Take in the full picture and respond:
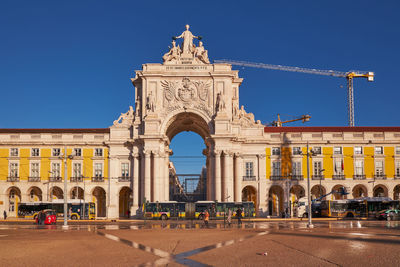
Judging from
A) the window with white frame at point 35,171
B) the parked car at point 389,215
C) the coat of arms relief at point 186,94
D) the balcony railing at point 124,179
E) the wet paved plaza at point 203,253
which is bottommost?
the parked car at point 389,215

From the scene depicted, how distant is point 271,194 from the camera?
262ft

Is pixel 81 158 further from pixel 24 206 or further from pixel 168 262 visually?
pixel 168 262

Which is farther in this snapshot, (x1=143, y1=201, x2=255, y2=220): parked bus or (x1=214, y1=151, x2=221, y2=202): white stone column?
(x1=214, y1=151, x2=221, y2=202): white stone column

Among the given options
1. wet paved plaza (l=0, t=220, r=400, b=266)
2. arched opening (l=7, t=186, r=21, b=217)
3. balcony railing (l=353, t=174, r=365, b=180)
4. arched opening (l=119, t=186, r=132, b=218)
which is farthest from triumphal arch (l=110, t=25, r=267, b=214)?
wet paved plaza (l=0, t=220, r=400, b=266)

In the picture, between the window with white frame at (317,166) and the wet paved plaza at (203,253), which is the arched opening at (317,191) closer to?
the window with white frame at (317,166)

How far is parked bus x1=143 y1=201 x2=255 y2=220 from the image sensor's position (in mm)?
64875

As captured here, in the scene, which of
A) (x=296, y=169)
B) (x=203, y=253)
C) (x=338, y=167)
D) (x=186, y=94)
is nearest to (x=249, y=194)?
(x=296, y=169)

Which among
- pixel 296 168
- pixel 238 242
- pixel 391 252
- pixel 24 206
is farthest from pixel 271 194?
pixel 391 252

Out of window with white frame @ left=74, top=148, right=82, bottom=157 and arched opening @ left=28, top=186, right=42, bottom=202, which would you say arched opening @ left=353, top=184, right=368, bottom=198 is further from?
arched opening @ left=28, top=186, right=42, bottom=202

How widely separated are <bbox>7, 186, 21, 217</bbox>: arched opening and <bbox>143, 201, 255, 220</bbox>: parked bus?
953 inches

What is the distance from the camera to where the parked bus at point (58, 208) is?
67.8 m

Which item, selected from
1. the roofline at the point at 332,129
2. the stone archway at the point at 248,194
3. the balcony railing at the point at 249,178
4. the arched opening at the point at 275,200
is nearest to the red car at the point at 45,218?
the balcony railing at the point at 249,178

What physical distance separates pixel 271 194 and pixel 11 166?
42.9 meters

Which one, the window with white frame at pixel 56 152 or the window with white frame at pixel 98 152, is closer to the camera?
the window with white frame at pixel 56 152
